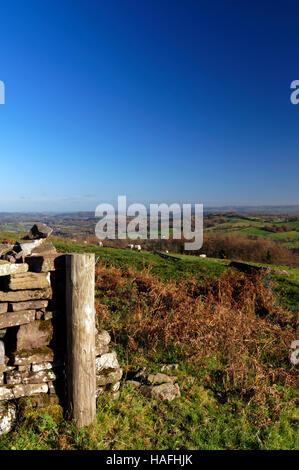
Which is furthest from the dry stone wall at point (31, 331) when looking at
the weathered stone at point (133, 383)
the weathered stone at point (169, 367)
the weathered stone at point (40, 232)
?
the weathered stone at point (169, 367)

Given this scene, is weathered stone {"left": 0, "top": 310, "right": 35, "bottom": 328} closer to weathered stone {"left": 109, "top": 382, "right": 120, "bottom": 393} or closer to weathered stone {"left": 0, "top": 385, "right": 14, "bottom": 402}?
weathered stone {"left": 0, "top": 385, "right": 14, "bottom": 402}

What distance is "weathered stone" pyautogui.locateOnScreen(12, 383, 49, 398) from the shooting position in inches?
152

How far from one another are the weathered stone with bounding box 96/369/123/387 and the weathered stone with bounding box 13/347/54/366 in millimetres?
982

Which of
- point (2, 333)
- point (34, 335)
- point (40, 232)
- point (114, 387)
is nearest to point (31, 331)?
point (34, 335)

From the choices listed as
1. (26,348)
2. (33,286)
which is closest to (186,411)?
(26,348)

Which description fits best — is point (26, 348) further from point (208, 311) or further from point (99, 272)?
point (99, 272)

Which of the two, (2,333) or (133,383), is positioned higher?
(2,333)

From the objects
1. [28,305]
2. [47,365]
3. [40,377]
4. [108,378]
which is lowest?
[108,378]

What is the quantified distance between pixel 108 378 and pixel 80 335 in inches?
53.0

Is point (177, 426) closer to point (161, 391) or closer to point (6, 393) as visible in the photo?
point (161, 391)

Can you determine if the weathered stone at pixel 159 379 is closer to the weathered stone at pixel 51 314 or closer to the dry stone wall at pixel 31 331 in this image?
the dry stone wall at pixel 31 331

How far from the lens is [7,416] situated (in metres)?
3.74

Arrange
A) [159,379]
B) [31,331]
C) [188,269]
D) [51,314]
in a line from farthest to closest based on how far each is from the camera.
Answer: [188,269] → [159,379] → [51,314] → [31,331]

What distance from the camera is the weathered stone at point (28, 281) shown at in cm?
393
